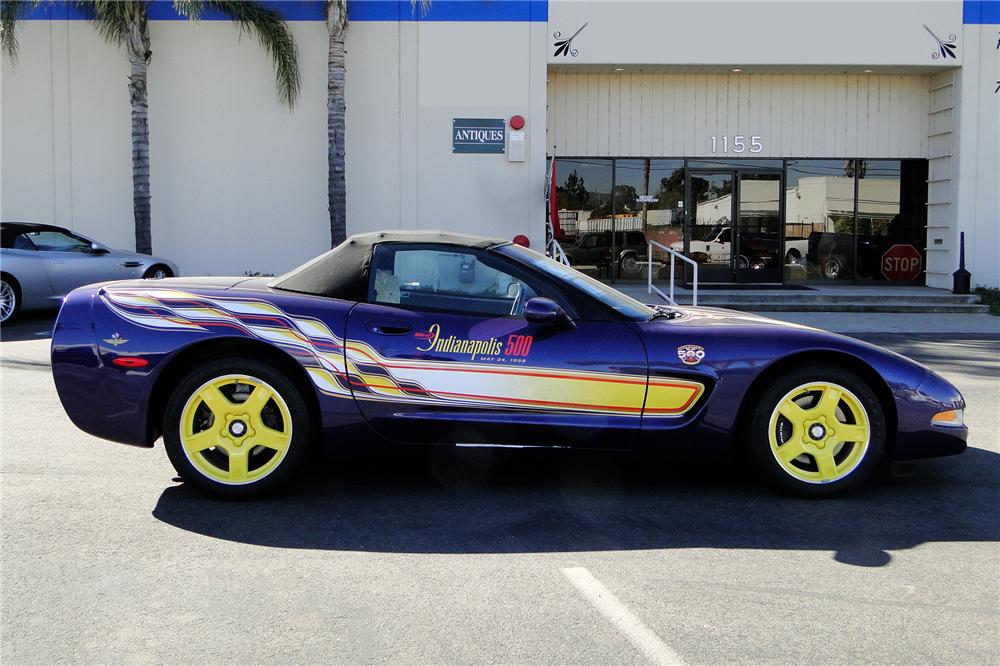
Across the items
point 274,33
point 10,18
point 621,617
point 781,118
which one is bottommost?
point 621,617

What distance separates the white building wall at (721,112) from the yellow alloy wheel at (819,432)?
14.7 meters

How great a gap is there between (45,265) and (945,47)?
1574cm

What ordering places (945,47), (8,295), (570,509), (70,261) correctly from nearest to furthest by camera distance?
(570,509) → (8,295) → (70,261) → (945,47)

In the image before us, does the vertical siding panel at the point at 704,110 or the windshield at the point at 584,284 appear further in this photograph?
the vertical siding panel at the point at 704,110

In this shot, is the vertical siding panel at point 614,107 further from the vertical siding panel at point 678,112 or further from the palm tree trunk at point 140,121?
the palm tree trunk at point 140,121

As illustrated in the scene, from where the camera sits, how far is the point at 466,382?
4922 mm

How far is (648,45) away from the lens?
58.3 ft

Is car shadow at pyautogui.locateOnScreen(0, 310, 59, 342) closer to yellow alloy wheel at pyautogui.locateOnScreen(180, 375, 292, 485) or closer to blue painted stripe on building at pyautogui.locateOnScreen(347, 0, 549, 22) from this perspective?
yellow alloy wheel at pyautogui.locateOnScreen(180, 375, 292, 485)

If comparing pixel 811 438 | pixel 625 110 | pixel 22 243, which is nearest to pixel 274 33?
pixel 22 243

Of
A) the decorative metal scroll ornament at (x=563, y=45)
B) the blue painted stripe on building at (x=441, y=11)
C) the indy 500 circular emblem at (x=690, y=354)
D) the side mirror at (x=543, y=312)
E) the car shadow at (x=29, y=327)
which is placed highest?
the blue painted stripe on building at (x=441, y=11)

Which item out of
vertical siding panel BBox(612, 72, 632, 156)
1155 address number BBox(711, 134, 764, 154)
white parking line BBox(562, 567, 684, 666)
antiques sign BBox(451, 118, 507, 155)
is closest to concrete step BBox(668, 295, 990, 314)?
1155 address number BBox(711, 134, 764, 154)

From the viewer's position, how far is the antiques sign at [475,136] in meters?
18.2

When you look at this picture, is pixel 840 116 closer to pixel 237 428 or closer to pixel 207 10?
pixel 207 10

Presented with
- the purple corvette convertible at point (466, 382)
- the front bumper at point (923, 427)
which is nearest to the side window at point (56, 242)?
the purple corvette convertible at point (466, 382)
